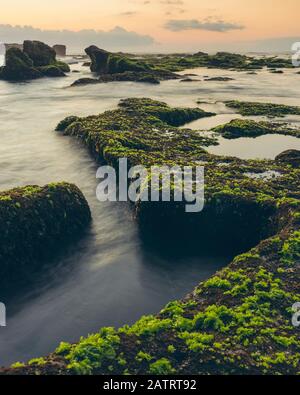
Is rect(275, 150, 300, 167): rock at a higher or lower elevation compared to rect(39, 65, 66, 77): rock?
lower

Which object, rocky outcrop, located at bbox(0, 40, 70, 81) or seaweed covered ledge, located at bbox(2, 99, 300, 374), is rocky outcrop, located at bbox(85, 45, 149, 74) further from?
seaweed covered ledge, located at bbox(2, 99, 300, 374)

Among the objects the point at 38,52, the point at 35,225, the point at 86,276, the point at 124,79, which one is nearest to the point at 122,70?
the point at 124,79

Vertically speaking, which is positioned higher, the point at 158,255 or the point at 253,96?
the point at 253,96

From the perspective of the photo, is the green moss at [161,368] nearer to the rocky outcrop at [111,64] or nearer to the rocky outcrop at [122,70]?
the rocky outcrop at [122,70]

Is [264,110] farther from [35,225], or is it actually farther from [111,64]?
[111,64]

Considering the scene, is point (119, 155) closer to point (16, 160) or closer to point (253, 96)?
point (16, 160)

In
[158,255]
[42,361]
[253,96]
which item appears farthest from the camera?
[253,96]

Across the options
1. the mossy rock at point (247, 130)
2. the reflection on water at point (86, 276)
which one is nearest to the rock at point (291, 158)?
the reflection on water at point (86, 276)

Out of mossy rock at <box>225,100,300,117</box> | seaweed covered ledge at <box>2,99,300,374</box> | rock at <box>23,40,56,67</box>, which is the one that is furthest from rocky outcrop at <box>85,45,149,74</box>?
seaweed covered ledge at <box>2,99,300,374</box>
